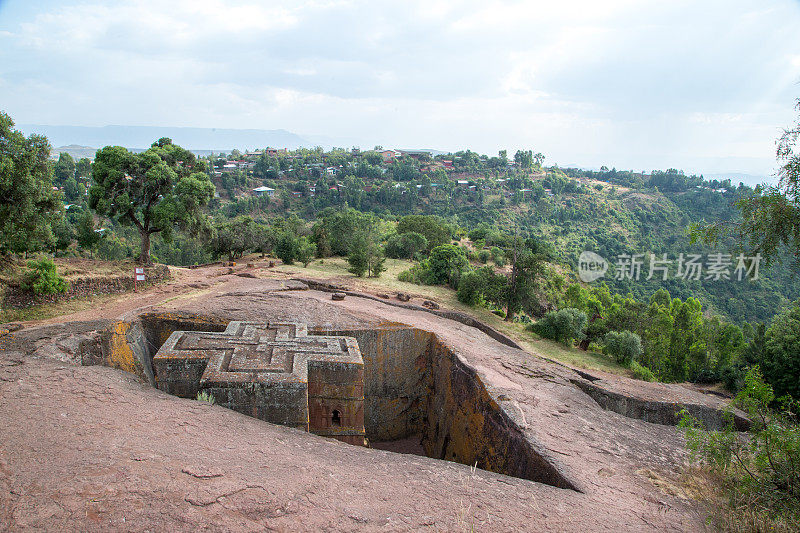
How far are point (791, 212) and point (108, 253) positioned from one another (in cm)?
3575

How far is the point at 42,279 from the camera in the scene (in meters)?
12.3

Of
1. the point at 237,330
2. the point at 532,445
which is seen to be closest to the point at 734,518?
the point at 532,445

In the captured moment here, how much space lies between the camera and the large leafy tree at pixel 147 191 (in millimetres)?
15883

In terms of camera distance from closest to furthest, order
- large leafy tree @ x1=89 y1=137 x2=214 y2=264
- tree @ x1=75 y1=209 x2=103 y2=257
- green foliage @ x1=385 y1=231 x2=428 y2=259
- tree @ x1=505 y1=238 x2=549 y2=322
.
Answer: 1. large leafy tree @ x1=89 y1=137 x2=214 y2=264
2. tree @ x1=75 y1=209 x2=103 y2=257
3. tree @ x1=505 y1=238 x2=549 y2=322
4. green foliage @ x1=385 y1=231 x2=428 y2=259

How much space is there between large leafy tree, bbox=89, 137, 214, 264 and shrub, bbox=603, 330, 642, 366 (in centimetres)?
1673

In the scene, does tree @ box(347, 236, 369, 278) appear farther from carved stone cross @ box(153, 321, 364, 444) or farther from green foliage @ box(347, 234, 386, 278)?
carved stone cross @ box(153, 321, 364, 444)

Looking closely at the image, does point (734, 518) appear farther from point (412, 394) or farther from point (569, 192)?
point (569, 192)

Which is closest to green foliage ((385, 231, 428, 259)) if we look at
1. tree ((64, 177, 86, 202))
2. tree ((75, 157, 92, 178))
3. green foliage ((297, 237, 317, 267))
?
green foliage ((297, 237, 317, 267))

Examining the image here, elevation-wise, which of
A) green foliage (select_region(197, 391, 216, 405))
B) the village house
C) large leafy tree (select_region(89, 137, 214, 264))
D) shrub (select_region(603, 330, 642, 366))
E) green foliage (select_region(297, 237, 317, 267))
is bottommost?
shrub (select_region(603, 330, 642, 366))

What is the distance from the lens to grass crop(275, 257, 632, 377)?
567 inches

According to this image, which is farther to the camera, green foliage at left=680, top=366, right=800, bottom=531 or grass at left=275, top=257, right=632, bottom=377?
grass at left=275, top=257, right=632, bottom=377

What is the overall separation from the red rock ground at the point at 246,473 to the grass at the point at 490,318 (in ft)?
22.1

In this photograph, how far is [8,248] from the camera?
13117 millimetres

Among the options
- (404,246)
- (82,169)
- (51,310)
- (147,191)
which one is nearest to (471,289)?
(404,246)
